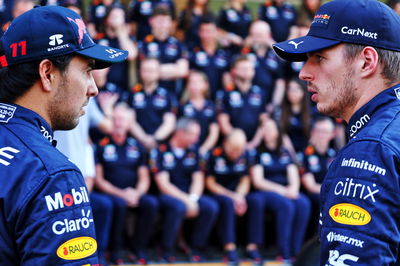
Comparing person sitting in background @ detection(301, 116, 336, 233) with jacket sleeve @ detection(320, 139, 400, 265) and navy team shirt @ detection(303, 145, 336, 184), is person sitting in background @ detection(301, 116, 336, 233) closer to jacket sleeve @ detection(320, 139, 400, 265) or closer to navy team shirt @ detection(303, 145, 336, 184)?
navy team shirt @ detection(303, 145, 336, 184)

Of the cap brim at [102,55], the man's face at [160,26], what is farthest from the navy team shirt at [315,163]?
the cap brim at [102,55]

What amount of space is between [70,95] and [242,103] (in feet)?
21.0

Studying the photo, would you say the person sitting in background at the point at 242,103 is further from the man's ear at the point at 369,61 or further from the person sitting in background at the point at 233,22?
the man's ear at the point at 369,61

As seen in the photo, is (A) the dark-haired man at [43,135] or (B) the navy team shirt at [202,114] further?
(B) the navy team shirt at [202,114]

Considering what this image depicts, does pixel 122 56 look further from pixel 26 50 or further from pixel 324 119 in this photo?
pixel 324 119

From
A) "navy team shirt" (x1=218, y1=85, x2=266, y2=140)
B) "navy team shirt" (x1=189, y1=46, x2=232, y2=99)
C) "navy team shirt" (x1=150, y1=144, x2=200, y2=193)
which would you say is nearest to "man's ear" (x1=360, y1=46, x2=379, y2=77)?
"navy team shirt" (x1=150, y1=144, x2=200, y2=193)

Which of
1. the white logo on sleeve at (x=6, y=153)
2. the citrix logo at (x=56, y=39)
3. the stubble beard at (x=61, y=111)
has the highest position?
the citrix logo at (x=56, y=39)

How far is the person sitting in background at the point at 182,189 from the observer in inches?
303

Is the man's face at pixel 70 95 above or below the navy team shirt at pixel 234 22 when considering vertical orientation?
above

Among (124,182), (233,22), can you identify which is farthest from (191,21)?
(124,182)

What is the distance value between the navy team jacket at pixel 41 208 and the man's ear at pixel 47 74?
8.8 inches

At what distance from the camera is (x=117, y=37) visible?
8.64 m

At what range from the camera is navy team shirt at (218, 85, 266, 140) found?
348 inches

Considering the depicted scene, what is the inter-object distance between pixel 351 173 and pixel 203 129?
6.30 meters
